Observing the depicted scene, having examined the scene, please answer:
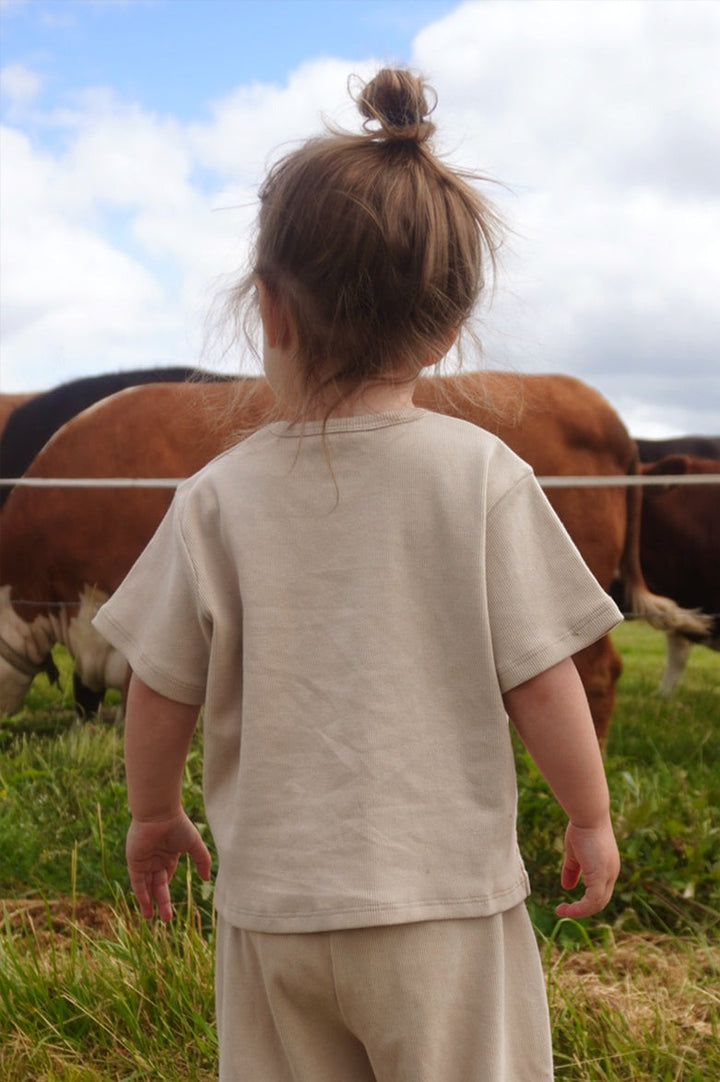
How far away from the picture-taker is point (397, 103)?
4.48ft

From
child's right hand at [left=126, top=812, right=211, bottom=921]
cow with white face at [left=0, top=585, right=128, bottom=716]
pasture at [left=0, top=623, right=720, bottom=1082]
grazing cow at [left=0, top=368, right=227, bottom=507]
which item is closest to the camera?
child's right hand at [left=126, top=812, right=211, bottom=921]

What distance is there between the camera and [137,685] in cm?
137

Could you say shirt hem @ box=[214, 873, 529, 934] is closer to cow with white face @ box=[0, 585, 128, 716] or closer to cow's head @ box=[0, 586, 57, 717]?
cow with white face @ box=[0, 585, 128, 716]

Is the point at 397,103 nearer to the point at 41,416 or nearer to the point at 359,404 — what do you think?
the point at 359,404

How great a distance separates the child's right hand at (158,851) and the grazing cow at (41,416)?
14.0 feet

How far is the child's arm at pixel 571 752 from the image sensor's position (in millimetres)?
1257

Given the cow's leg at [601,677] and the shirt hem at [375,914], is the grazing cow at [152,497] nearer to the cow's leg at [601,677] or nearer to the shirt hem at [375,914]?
the cow's leg at [601,677]

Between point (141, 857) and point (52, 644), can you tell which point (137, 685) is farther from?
point (52, 644)

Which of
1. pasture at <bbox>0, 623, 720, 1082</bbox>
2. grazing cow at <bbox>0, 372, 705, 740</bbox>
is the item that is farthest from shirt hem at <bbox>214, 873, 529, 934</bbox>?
grazing cow at <bbox>0, 372, 705, 740</bbox>

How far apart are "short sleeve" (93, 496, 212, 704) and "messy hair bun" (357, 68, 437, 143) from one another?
0.51 meters

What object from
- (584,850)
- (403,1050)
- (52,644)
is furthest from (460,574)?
(52,644)

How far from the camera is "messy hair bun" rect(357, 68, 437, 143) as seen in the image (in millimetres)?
1353

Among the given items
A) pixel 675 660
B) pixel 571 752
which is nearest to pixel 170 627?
pixel 571 752

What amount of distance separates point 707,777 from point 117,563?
227cm
